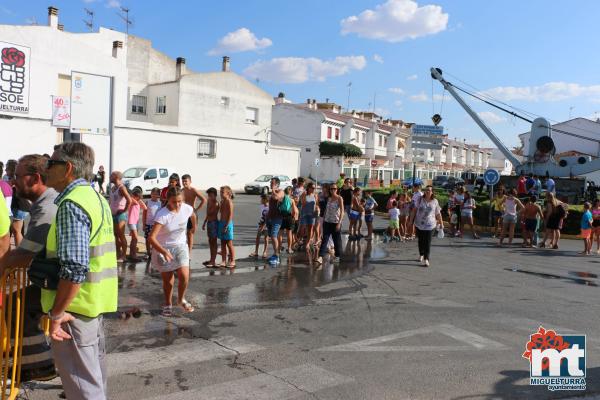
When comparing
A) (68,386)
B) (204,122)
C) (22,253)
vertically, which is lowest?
(68,386)

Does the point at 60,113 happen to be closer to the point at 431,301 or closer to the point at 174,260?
the point at 174,260

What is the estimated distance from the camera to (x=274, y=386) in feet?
14.4

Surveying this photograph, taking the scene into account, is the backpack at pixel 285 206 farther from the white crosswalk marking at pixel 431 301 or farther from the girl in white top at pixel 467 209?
the girl in white top at pixel 467 209

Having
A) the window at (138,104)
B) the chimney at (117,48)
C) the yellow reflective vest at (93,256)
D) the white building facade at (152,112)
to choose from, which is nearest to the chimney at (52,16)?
the white building facade at (152,112)

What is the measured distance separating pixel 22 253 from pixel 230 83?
38248 millimetres

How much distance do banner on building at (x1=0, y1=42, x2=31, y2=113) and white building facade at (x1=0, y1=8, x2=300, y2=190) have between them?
515mm

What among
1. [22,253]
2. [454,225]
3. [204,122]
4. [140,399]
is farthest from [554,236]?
[204,122]

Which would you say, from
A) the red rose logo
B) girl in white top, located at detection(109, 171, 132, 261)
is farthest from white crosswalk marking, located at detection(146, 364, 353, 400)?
the red rose logo

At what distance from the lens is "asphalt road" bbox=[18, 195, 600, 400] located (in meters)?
4.45

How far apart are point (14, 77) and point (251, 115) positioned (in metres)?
21.4

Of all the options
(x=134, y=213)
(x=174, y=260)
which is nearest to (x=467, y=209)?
(x=134, y=213)

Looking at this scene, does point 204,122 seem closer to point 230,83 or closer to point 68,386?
point 230,83

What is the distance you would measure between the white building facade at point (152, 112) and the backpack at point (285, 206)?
15961mm

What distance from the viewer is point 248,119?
41594 millimetres
